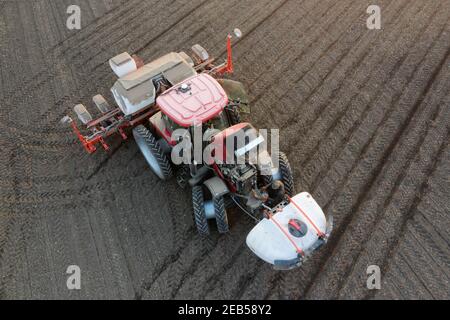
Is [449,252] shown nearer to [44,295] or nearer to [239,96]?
[239,96]

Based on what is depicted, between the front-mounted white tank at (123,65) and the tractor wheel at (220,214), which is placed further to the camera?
the front-mounted white tank at (123,65)

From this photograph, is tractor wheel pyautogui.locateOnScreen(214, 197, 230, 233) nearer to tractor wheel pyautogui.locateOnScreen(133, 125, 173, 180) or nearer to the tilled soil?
the tilled soil

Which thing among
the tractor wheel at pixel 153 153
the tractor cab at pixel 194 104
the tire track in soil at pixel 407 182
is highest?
the tractor cab at pixel 194 104

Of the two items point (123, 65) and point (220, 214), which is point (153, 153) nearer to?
point (220, 214)

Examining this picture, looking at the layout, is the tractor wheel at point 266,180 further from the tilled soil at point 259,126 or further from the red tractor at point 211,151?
the tilled soil at point 259,126

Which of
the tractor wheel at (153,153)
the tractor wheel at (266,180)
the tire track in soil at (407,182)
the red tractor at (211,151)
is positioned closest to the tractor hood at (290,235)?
the red tractor at (211,151)

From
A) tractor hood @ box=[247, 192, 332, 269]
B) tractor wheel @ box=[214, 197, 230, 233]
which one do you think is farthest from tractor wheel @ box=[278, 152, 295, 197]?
tractor wheel @ box=[214, 197, 230, 233]

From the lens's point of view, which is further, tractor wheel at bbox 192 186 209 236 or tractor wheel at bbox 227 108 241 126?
tractor wheel at bbox 227 108 241 126
